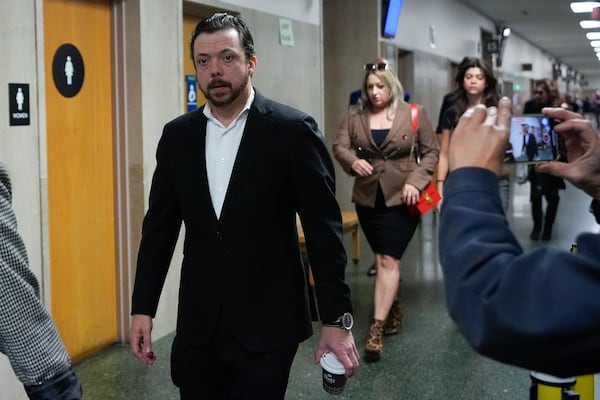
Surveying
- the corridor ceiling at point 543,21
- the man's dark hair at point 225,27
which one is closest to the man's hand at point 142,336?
the man's dark hair at point 225,27

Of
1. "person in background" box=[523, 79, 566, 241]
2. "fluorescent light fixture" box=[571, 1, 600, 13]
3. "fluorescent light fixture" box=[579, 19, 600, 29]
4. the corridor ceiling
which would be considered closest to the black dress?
"person in background" box=[523, 79, 566, 241]

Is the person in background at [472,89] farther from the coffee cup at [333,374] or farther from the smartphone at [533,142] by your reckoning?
the smartphone at [533,142]

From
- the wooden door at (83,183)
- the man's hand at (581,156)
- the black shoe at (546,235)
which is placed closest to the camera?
the man's hand at (581,156)

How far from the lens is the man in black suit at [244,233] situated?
2416 mm

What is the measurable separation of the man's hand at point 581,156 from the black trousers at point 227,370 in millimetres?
1229

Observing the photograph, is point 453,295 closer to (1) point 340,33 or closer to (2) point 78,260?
(2) point 78,260

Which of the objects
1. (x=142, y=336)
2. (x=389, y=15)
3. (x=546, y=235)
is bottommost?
(x=546, y=235)

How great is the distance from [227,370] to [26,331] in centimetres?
85

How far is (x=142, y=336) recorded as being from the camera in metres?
2.59

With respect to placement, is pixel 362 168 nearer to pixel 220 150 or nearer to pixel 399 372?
pixel 399 372

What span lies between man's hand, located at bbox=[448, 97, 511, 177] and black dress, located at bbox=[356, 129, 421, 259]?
367 centimetres

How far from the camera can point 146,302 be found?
2584 millimetres

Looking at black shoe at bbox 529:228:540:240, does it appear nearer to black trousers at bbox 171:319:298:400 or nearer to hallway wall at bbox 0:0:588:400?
hallway wall at bbox 0:0:588:400

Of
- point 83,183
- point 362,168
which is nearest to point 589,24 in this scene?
point 362,168
